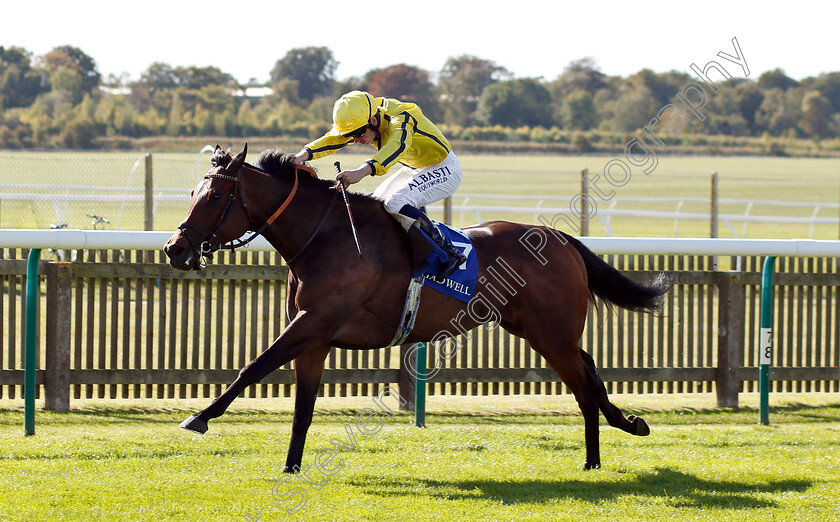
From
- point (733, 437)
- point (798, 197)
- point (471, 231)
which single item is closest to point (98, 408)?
point (471, 231)

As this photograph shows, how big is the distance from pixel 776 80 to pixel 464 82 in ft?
104

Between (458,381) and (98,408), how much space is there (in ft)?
8.96

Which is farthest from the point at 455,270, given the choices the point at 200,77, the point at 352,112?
the point at 200,77

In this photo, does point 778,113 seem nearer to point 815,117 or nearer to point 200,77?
point 815,117

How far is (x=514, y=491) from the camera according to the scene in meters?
5.30

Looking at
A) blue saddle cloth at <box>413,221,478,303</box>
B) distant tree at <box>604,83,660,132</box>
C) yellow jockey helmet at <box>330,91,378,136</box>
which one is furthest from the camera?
distant tree at <box>604,83,660,132</box>

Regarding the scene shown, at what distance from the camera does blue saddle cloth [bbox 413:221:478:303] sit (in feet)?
18.6

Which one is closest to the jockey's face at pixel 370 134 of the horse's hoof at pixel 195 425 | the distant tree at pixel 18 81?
the horse's hoof at pixel 195 425

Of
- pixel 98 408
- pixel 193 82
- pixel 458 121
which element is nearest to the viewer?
pixel 98 408

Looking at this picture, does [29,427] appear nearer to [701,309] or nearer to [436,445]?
[436,445]

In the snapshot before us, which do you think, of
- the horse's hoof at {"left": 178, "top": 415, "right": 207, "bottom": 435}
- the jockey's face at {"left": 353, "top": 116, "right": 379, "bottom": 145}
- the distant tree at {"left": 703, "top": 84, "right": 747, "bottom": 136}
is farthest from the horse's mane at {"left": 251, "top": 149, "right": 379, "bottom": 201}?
the distant tree at {"left": 703, "top": 84, "right": 747, "bottom": 136}

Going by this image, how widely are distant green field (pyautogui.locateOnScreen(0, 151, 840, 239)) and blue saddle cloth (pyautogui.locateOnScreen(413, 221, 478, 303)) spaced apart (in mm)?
3018

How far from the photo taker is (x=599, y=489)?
5.37 m

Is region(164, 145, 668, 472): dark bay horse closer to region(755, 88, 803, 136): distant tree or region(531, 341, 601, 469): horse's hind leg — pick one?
region(531, 341, 601, 469): horse's hind leg
